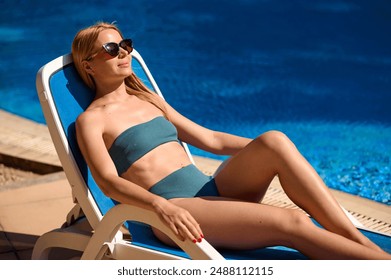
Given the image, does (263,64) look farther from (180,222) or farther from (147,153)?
(180,222)

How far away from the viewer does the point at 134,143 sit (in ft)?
12.7

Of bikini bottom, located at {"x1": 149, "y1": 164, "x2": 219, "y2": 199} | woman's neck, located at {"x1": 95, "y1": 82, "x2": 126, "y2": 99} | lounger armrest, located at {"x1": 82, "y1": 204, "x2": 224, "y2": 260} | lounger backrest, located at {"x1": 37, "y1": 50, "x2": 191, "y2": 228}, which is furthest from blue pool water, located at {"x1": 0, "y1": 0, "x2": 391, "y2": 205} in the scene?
lounger armrest, located at {"x1": 82, "y1": 204, "x2": 224, "y2": 260}

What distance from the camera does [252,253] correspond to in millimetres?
3502

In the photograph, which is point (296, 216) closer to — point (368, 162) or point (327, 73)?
point (368, 162)

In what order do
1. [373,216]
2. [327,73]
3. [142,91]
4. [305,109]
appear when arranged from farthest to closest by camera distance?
[327,73] → [305,109] → [373,216] → [142,91]

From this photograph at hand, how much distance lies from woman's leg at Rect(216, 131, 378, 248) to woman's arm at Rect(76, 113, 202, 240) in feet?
1.69

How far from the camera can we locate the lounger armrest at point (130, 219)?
10.5ft

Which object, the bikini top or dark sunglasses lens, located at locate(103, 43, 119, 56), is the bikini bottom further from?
dark sunglasses lens, located at locate(103, 43, 119, 56)

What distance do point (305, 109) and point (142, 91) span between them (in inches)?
192

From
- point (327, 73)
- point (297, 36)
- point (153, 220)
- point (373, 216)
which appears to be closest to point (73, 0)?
point (297, 36)

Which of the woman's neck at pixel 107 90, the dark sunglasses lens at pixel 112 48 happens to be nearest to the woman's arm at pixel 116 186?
the woman's neck at pixel 107 90

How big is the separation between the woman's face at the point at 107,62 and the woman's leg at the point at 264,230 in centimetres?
82

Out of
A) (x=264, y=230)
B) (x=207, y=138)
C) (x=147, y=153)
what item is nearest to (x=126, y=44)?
(x=147, y=153)

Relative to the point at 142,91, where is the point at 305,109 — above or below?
below
